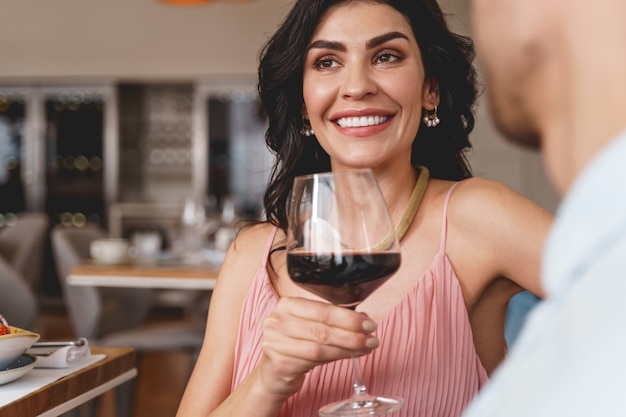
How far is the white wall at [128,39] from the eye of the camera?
7609mm

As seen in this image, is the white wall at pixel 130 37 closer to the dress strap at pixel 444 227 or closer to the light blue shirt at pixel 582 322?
the dress strap at pixel 444 227

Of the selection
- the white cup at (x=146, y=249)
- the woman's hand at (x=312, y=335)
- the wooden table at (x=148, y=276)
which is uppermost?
the woman's hand at (x=312, y=335)

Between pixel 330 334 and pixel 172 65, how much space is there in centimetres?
691

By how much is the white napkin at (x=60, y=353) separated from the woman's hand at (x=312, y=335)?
564 mm

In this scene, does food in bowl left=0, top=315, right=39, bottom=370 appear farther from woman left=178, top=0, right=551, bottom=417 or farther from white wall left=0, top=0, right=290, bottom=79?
white wall left=0, top=0, right=290, bottom=79

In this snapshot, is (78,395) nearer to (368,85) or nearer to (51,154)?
(368,85)

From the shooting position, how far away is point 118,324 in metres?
3.82

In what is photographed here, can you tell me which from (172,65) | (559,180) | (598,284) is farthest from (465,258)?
(172,65)

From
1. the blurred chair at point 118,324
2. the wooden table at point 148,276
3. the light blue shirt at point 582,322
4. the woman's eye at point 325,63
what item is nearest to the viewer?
the light blue shirt at point 582,322

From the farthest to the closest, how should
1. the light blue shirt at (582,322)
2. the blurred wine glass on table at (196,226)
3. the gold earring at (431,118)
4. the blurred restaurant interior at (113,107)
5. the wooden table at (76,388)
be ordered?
the blurred restaurant interior at (113,107), the blurred wine glass on table at (196,226), the gold earring at (431,118), the wooden table at (76,388), the light blue shirt at (582,322)

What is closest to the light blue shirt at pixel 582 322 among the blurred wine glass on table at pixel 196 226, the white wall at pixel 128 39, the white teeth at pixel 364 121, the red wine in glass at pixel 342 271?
the red wine in glass at pixel 342 271

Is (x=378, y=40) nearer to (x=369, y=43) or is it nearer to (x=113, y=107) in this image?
(x=369, y=43)

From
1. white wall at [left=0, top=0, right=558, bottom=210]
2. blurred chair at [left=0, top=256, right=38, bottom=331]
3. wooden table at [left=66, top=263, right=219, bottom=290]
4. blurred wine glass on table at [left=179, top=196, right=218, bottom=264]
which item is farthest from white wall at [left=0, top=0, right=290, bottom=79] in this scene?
blurred chair at [left=0, top=256, right=38, bottom=331]

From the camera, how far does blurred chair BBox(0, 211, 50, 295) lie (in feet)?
17.1
